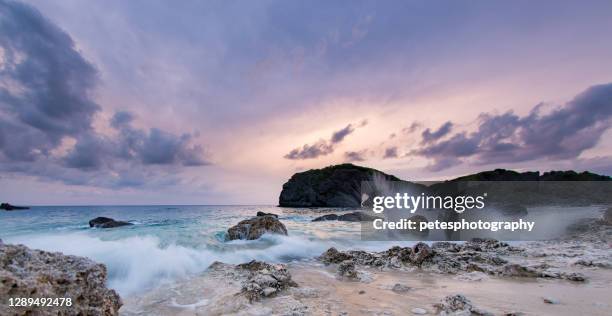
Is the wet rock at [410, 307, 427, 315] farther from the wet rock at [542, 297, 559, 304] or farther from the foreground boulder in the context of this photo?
the foreground boulder

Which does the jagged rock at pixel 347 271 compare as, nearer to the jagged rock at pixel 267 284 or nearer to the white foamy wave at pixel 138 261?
the jagged rock at pixel 267 284

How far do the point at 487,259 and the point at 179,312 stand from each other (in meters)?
7.30

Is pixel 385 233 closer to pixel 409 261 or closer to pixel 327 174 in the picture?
pixel 409 261

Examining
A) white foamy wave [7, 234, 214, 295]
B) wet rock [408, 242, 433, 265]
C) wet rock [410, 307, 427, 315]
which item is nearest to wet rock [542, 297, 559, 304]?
wet rock [410, 307, 427, 315]

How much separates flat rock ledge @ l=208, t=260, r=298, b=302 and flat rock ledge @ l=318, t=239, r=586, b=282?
174 cm

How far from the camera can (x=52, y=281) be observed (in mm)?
2828

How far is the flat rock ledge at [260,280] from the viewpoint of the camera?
16.2ft

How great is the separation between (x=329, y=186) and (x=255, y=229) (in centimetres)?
9231

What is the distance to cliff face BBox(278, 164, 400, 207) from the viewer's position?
10394cm

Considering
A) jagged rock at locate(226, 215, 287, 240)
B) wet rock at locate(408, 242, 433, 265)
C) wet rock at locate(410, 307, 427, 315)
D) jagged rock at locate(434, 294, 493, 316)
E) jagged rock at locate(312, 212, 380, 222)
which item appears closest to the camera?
jagged rock at locate(434, 294, 493, 316)

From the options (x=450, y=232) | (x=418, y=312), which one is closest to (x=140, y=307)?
(x=418, y=312)

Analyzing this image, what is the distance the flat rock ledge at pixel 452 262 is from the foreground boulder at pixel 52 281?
16.3ft

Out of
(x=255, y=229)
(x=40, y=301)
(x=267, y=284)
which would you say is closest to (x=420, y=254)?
(x=267, y=284)

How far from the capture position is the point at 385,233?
15148mm
